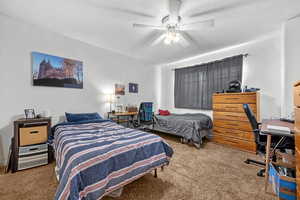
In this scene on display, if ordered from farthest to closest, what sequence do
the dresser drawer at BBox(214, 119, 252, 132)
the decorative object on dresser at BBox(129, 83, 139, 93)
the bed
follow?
the decorative object on dresser at BBox(129, 83, 139, 93) < the bed < the dresser drawer at BBox(214, 119, 252, 132)

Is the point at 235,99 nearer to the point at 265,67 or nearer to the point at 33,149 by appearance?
the point at 265,67

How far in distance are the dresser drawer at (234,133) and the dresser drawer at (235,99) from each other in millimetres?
674

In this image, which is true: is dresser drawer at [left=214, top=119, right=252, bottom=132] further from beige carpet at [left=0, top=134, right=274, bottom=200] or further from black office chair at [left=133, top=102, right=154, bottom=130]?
black office chair at [left=133, top=102, right=154, bottom=130]

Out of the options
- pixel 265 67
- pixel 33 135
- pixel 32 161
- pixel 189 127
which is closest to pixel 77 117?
pixel 33 135

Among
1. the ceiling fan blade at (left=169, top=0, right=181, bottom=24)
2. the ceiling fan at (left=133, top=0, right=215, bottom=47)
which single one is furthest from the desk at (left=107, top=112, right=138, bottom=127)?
the ceiling fan blade at (left=169, top=0, right=181, bottom=24)

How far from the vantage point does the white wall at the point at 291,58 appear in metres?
2.31

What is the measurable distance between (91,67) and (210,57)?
3606 mm

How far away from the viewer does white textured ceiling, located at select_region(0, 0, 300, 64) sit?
1.91m

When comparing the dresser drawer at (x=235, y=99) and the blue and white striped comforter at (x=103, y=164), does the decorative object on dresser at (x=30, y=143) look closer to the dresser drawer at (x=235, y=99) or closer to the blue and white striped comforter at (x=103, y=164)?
the blue and white striped comforter at (x=103, y=164)

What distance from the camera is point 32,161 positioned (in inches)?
83.9

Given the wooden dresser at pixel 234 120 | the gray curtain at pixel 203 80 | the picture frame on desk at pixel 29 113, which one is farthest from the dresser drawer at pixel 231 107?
the picture frame on desk at pixel 29 113

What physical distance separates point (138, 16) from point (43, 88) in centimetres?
243

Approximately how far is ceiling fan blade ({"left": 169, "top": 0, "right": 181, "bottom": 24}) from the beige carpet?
2.45 meters

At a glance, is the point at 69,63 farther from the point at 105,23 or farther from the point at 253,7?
the point at 253,7
